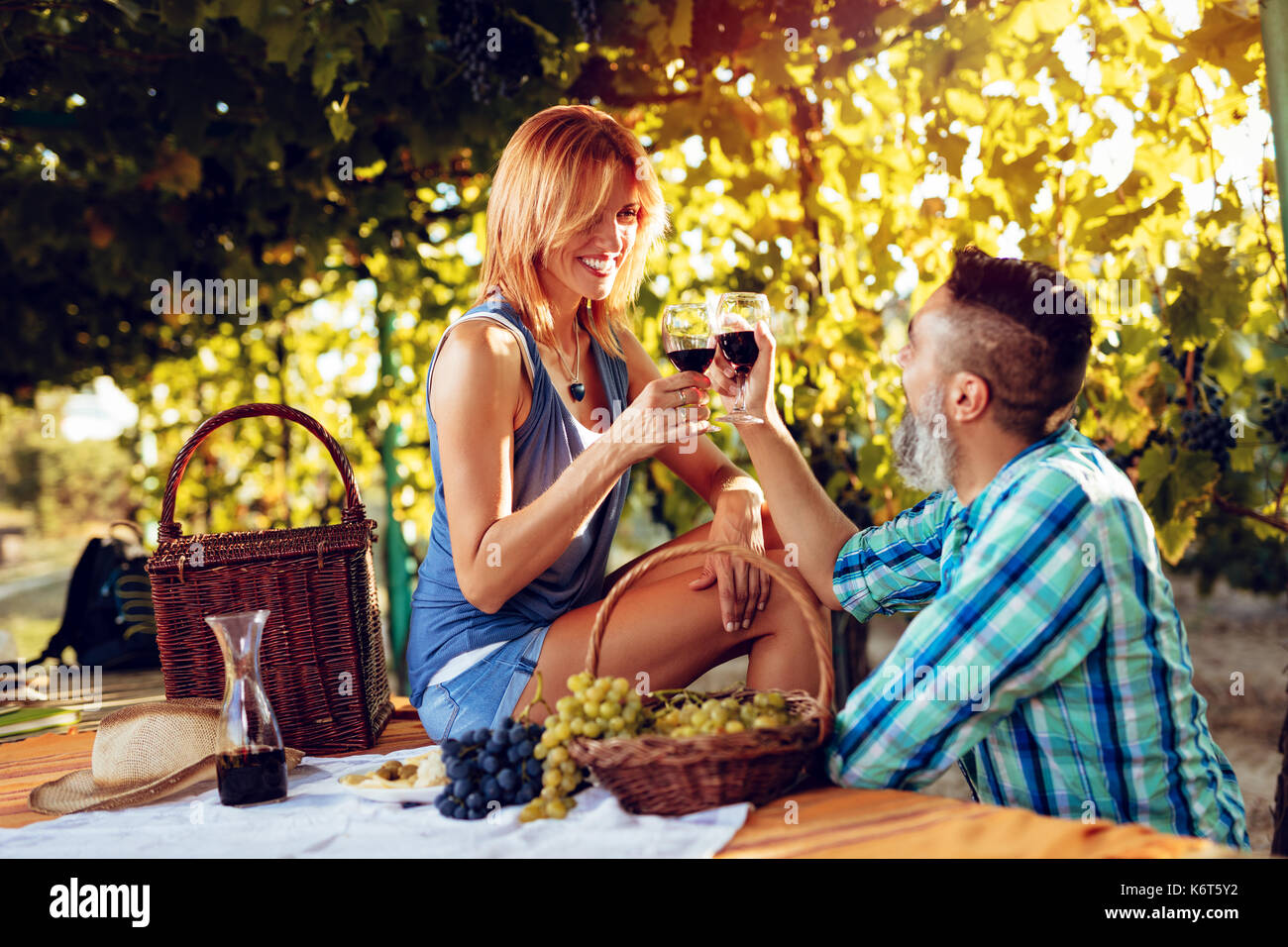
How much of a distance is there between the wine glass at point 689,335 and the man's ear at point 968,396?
0.46 metres

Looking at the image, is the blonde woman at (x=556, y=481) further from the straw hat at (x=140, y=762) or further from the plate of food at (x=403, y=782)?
the straw hat at (x=140, y=762)

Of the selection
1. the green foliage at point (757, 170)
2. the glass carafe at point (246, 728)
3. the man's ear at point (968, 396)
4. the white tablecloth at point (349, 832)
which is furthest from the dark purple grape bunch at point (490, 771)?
the green foliage at point (757, 170)

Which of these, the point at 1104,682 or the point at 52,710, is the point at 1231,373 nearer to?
the point at 1104,682

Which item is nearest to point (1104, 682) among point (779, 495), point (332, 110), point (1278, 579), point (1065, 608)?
point (1065, 608)

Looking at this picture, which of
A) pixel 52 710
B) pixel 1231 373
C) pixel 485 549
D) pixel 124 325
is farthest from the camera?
pixel 124 325

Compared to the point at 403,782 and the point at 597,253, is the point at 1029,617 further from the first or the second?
the point at 597,253

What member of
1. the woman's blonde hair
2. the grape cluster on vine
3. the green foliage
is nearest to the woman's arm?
the woman's blonde hair

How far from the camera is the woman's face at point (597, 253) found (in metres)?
2.43

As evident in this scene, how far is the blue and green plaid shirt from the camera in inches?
62.9

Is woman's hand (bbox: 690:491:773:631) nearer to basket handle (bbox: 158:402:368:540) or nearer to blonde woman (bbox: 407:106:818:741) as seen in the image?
blonde woman (bbox: 407:106:818:741)

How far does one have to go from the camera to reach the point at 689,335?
2061 millimetres

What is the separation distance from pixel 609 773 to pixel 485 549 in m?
0.61

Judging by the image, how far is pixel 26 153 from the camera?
4367 mm

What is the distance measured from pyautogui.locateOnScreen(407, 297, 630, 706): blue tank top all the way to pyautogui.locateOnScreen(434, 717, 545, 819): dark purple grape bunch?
20.6 inches
